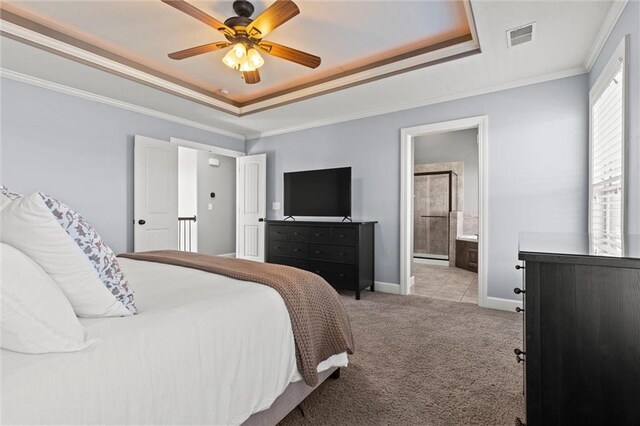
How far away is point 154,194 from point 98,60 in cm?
169

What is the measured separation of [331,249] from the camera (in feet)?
13.0

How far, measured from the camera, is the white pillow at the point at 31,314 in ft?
2.60

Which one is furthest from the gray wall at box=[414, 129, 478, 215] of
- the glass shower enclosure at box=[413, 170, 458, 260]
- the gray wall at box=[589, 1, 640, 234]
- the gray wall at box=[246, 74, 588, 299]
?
the gray wall at box=[589, 1, 640, 234]

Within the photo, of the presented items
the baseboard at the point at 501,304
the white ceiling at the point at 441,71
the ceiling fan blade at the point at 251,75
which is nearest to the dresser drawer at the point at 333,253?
the baseboard at the point at 501,304

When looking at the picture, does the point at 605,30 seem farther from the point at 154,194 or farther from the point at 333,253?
the point at 154,194

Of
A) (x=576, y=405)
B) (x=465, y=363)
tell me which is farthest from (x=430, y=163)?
(x=576, y=405)

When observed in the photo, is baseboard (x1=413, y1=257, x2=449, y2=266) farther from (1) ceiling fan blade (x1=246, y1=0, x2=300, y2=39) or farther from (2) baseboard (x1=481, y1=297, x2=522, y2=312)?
(1) ceiling fan blade (x1=246, y1=0, x2=300, y2=39)

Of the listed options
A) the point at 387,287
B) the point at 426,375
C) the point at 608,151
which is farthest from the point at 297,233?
the point at 608,151

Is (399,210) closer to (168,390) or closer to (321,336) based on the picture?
(321,336)

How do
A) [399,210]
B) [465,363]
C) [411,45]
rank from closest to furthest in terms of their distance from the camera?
[465,363]
[411,45]
[399,210]

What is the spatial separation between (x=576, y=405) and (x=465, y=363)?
4.08 feet

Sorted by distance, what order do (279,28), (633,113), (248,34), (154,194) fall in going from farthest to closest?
(154,194)
(279,28)
(248,34)
(633,113)

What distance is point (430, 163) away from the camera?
264 inches

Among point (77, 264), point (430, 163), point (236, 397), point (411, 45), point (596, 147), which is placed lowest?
point (236, 397)
